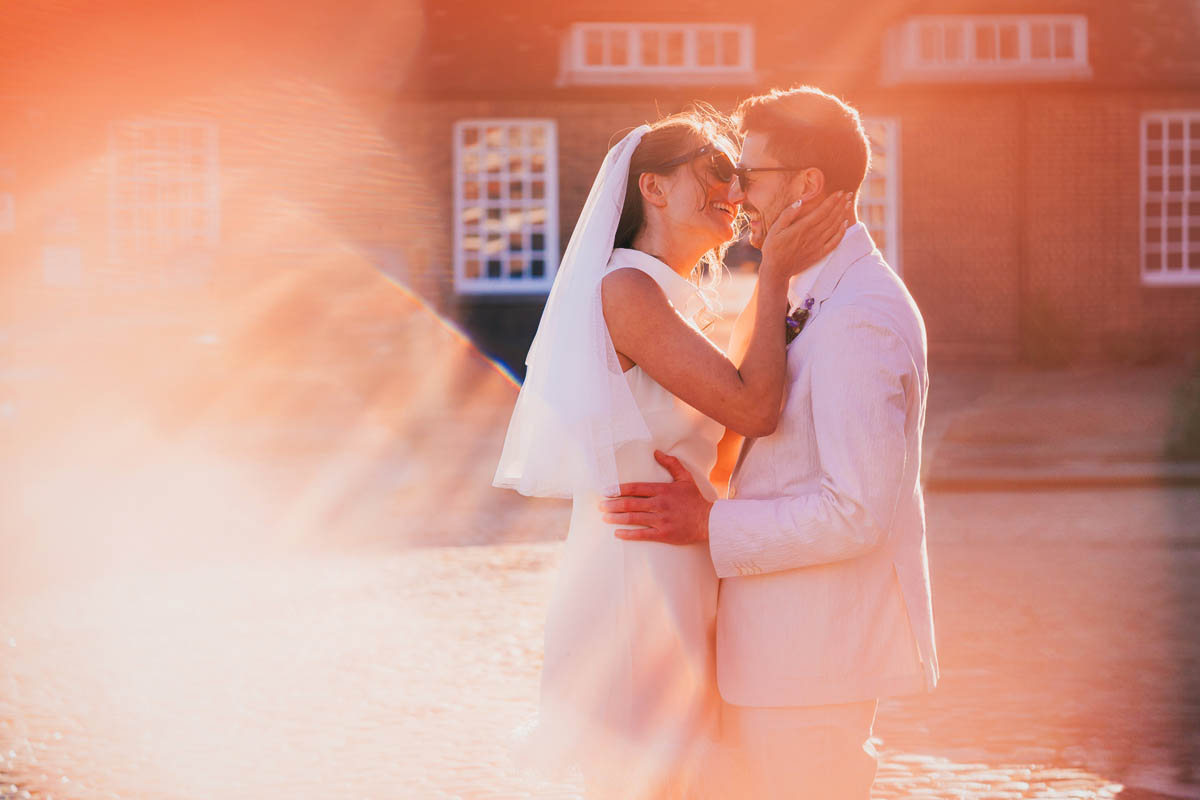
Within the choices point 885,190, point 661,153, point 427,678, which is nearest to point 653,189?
point 661,153

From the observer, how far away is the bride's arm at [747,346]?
2.77 m

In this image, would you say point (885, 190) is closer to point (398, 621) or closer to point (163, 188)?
point (163, 188)

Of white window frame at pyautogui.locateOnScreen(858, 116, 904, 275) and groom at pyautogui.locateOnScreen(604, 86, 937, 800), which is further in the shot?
white window frame at pyautogui.locateOnScreen(858, 116, 904, 275)

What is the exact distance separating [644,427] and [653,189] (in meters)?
0.54

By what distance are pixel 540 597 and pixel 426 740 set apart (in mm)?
2544

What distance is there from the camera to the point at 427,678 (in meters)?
6.19

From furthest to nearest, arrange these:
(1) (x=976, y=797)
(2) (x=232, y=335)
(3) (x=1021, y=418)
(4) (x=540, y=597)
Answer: (2) (x=232, y=335) → (3) (x=1021, y=418) → (4) (x=540, y=597) → (1) (x=976, y=797)

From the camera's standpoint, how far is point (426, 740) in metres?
5.30

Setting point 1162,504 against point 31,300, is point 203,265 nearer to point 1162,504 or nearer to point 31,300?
point 31,300

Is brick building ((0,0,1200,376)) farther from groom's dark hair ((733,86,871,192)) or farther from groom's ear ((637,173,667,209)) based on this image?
groom's dark hair ((733,86,871,192))

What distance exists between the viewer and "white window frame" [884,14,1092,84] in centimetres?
2397

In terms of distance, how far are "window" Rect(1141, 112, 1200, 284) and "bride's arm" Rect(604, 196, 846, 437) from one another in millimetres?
23486

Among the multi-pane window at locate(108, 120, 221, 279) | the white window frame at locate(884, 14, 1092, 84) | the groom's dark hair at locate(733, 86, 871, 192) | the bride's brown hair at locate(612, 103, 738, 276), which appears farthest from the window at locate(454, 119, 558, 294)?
the groom's dark hair at locate(733, 86, 871, 192)

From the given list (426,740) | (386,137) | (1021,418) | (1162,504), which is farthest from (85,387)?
(426,740)
